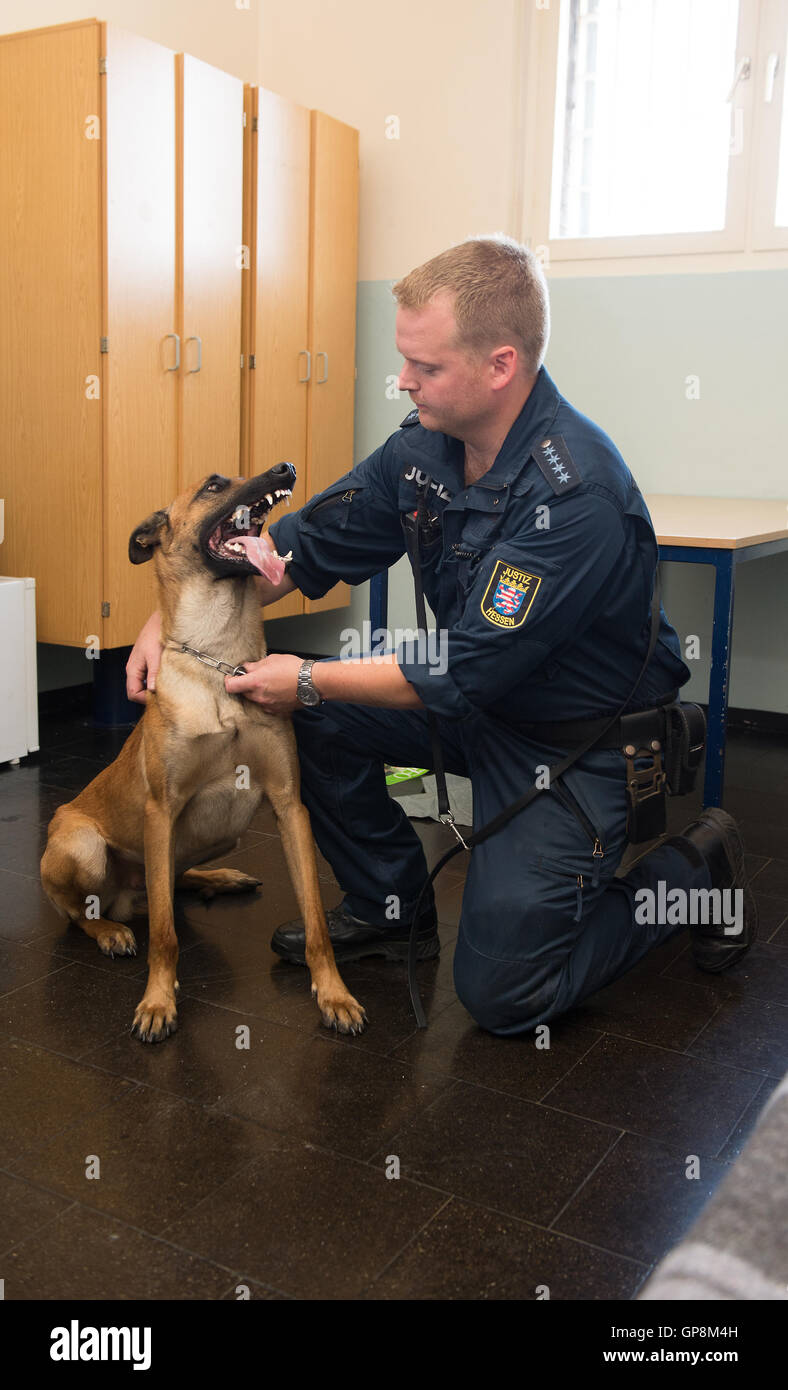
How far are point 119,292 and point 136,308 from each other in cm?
10

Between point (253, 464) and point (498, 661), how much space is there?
299 centimetres

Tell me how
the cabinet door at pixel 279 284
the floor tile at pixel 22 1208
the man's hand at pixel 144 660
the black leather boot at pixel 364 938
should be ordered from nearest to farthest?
the floor tile at pixel 22 1208 < the man's hand at pixel 144 660 < the black leather boot at pixel 364 938 < the cabinet door at pixel 279 284

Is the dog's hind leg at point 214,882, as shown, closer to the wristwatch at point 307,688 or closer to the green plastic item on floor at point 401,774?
the wristwatch at point 307,688

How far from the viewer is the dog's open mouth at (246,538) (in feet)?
6.93

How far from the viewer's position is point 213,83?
4203 mm

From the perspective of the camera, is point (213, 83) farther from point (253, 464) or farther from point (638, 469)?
point (638, 469)

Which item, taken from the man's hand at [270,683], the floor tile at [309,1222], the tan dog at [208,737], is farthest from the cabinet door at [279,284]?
the floor tile at [309,1222]

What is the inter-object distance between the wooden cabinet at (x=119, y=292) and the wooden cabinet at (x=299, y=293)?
0.01 metres

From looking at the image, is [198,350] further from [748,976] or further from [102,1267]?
[102,1267]

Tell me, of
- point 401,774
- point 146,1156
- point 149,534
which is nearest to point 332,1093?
point 146,1156

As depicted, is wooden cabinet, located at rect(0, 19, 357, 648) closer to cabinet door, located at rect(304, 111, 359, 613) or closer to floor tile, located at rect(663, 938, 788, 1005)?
cabinet door, located at rect(304, 111, 359, 613)

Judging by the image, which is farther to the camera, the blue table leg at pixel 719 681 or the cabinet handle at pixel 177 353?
the cabinet handle at pixel 177 353

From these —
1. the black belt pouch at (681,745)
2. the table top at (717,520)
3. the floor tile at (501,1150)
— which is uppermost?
the table top at (717,520)
